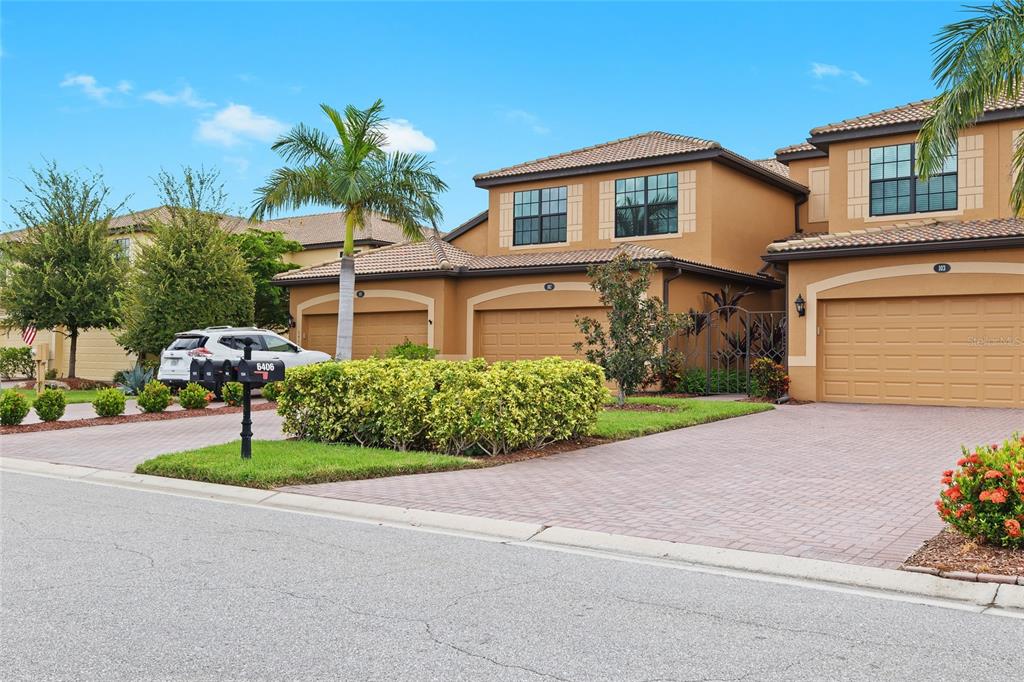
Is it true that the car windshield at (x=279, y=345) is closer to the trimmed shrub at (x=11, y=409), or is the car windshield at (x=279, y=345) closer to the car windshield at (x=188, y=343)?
the car windshield at (x=188, y=343)

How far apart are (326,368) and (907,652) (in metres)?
9.51

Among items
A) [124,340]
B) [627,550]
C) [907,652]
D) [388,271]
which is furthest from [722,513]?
[124,340]

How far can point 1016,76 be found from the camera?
1348 cm

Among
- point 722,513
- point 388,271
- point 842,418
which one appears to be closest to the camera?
point 722,513

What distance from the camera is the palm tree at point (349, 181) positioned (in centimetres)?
2259

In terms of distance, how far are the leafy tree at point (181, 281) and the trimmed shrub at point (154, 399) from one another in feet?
24.4

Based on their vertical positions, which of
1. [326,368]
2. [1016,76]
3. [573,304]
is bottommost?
[326,368]

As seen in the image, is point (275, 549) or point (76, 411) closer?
point (275, 549)

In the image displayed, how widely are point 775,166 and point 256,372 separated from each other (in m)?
24.4

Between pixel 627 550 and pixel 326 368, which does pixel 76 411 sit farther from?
pixel 627 550

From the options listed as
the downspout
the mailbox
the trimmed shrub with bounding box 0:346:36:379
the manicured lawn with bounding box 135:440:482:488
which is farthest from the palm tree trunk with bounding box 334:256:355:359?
the trimmed shrub with bounding box 0:346:36:379

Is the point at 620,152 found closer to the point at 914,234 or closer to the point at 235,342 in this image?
the point at 914,234

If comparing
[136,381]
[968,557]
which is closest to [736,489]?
[968,557]

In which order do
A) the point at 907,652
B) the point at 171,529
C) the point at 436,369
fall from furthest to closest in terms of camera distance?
the point at 436,369, the point at 171,529, the point at 907,652
